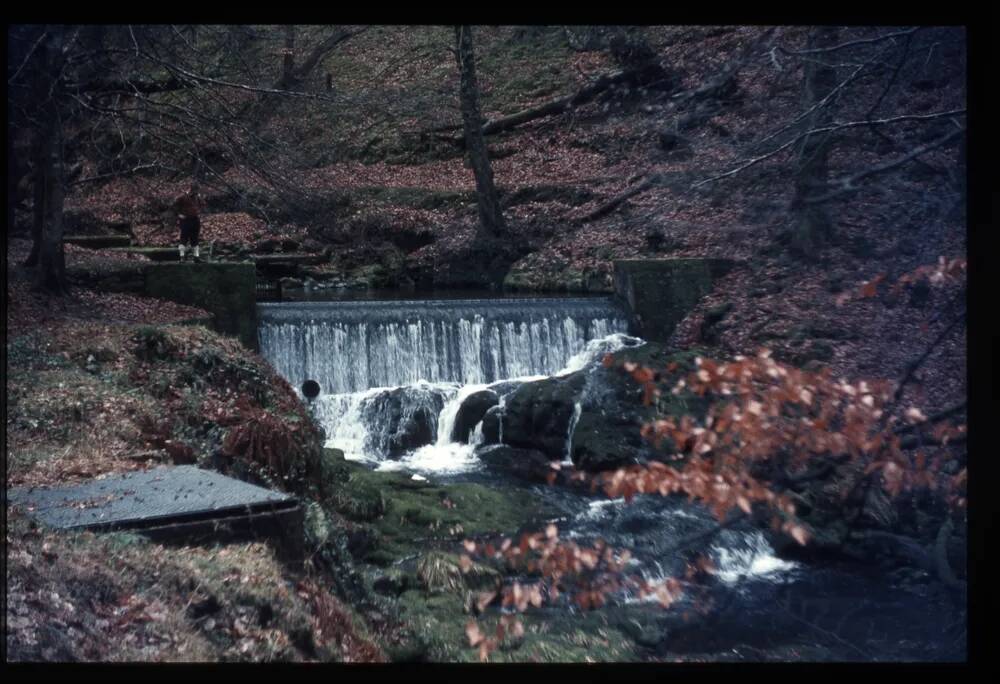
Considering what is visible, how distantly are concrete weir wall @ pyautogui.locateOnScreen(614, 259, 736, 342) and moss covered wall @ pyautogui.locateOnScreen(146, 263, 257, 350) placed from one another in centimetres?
452

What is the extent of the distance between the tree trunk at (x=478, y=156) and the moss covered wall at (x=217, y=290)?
19.9ft

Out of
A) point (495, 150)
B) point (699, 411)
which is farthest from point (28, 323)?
point (495, 150)

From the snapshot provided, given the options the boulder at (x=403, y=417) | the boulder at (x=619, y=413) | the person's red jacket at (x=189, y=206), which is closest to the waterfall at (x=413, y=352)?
the boulder at (x=403, y=417)

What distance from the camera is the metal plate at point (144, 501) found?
4125 millimetres

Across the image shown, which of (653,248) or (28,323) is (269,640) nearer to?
(28,323)

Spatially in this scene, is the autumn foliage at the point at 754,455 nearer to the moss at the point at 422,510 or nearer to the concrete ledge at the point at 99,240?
the moss at the point at 422,510

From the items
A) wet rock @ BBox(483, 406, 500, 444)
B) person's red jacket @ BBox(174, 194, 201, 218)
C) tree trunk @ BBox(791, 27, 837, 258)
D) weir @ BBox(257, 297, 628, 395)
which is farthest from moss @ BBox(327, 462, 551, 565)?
person's red jacket @ BBox(174, 194, 201, 218)

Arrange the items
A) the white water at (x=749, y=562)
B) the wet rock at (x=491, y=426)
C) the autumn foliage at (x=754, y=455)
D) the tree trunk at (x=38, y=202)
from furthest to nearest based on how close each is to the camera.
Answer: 1. the tree trunk at (x=38, y=202)
2. the wet rock at (x=491, y=426)
3. the white water at (x=749, y=562)
4. the autumn foliage at (x=754, y=455)

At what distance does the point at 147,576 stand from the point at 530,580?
8.80ft

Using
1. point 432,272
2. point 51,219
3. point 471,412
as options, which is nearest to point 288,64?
point 51,219

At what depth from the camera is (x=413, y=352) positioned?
1029 cm

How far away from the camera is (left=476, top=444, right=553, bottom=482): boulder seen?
8195 millimetres

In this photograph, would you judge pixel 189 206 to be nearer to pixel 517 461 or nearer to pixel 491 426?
pixel 491 426

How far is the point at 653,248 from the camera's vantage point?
1241 cm
